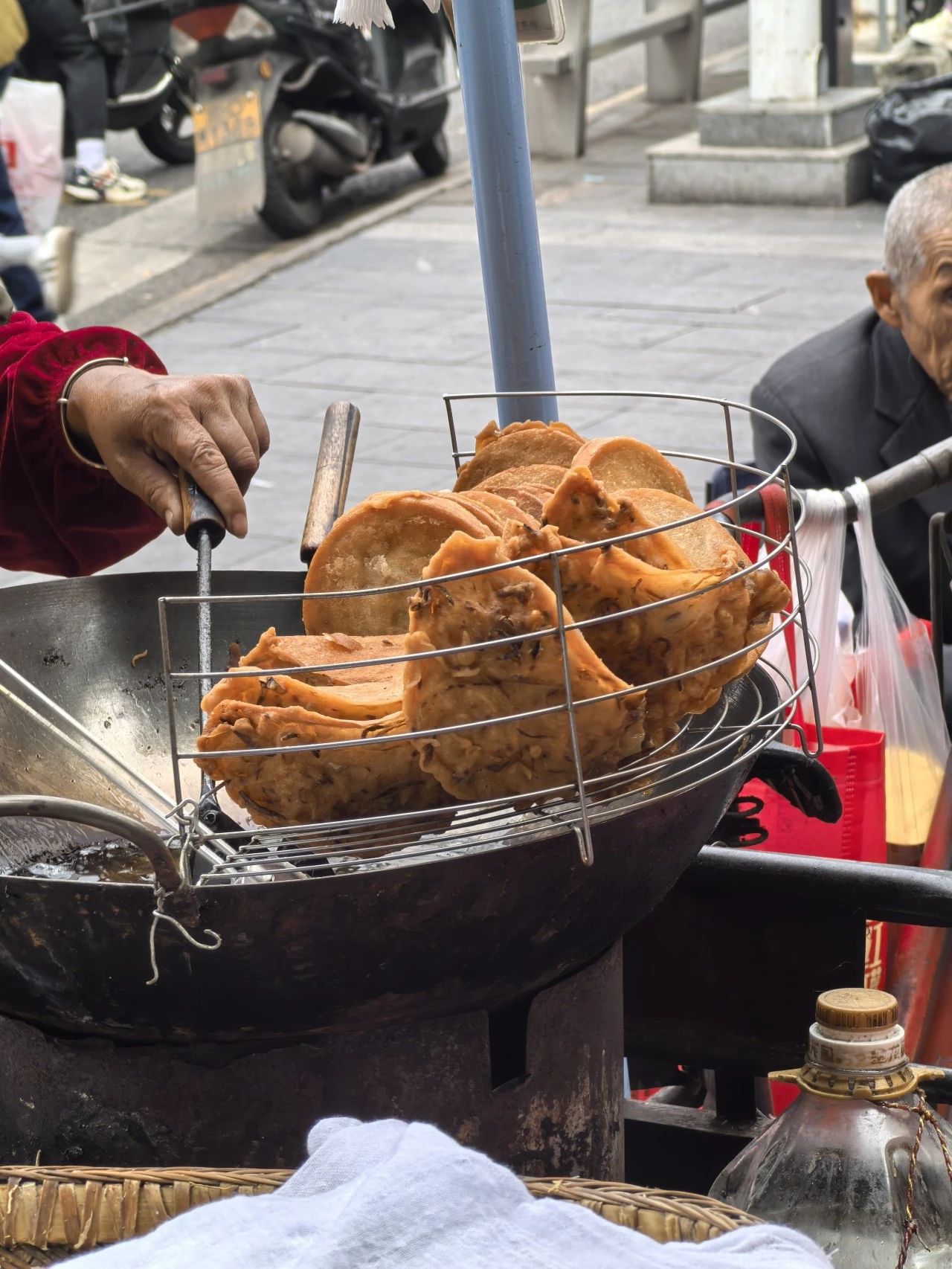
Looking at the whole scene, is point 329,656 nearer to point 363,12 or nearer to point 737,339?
point 363,12

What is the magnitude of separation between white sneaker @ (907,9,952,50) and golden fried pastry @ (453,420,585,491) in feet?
34.4

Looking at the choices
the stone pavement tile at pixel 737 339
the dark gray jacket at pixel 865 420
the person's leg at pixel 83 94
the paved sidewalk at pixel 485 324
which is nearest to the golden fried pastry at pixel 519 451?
the dark gray jacket at pixel 865 420

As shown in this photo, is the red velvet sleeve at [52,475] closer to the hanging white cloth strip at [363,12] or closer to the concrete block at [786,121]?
the hanging white cloth strip at [363,12]

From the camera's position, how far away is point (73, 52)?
9.71 m

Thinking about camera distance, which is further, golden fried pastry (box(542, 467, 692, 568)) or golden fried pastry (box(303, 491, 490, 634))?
golden fried pastry (box(303, 491, 490, 634))

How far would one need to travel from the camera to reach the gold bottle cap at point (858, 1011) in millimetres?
1601

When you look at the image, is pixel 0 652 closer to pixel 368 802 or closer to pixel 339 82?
pixel 368 802

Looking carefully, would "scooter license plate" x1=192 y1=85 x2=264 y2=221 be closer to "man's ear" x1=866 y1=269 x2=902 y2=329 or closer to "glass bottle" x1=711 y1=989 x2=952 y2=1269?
"man's ear" x1=866 y1=269 x2=902 y2=329

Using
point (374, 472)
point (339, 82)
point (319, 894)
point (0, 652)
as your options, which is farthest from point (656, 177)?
point (319, 894)

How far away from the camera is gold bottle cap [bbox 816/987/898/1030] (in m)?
1.60

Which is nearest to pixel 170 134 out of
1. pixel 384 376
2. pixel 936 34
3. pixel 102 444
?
pixel 384 376

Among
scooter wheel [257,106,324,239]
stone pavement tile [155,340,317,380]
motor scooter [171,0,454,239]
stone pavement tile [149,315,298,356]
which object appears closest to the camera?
stone pavement tile [155,340,317,380]

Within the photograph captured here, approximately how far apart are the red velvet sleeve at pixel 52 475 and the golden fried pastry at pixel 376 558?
0.65 meters

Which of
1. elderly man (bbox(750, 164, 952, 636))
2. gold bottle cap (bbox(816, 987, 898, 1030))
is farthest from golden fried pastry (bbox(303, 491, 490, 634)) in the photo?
elderly man (bbox(750, 164, 952, 636))
